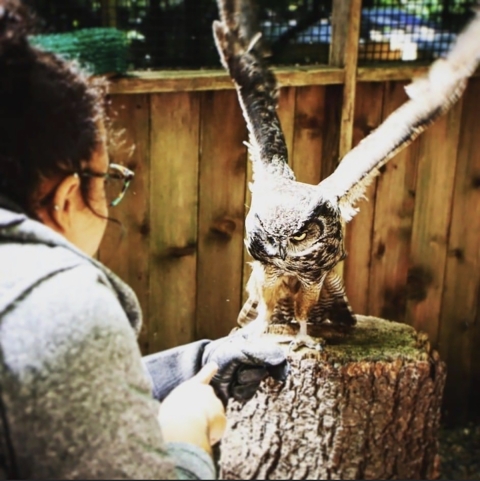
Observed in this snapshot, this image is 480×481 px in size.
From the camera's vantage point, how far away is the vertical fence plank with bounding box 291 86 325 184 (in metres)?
1.82

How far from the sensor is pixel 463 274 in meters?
2.05

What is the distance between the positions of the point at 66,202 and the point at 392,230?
139 cm

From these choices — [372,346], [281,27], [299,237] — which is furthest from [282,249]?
[281,27]

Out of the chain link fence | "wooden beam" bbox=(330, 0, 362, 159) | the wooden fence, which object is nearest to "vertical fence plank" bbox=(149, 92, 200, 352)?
the wooden fence

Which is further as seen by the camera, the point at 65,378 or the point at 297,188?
the point at 297,188

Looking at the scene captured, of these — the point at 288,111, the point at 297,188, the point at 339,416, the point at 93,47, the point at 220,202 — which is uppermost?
the point at 93,47

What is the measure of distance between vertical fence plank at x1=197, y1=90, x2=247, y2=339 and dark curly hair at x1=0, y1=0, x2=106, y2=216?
1.09 metres

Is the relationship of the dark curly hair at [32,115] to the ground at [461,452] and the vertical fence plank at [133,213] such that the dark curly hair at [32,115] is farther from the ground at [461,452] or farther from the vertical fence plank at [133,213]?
the ground at [461,452]

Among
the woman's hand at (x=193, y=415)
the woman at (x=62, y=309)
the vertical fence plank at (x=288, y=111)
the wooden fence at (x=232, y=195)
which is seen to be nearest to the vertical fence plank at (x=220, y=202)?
the wooden fence at (x=232, y=195)

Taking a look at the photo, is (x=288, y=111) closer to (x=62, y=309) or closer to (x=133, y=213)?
(x=133, y=213)

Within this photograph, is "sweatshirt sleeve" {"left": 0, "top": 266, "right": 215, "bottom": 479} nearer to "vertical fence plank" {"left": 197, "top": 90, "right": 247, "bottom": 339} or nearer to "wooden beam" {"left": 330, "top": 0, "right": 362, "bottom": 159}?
"vertical fence plank" {"left": 197, "top": 90, "right": 247, "bottom": 339}

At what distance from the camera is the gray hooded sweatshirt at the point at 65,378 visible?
60 centimetres

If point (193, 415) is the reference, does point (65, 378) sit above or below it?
above

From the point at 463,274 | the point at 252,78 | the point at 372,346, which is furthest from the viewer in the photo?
the point at 463,274
